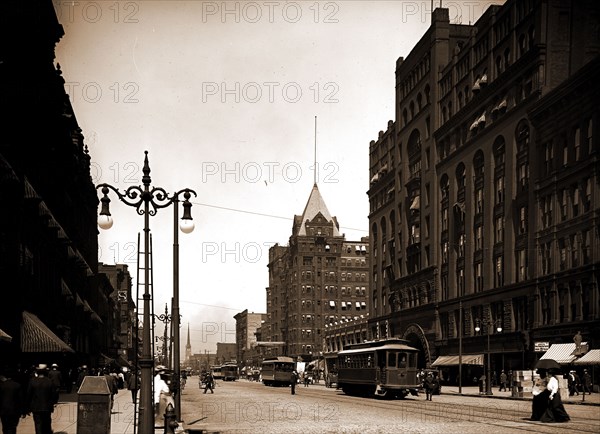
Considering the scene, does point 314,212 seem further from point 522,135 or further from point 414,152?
point 522,135

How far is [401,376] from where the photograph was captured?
4691 cm

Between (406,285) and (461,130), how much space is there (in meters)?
21.6

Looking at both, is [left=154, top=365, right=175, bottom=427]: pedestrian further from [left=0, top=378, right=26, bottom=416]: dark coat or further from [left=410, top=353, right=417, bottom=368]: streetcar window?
[left=410, top=353, right=417, bottom=368]: streetcar window

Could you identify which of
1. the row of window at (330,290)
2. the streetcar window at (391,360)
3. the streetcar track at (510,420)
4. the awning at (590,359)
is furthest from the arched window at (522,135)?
the row of window at (330,290)

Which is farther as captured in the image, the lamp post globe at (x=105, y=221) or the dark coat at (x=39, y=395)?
the lamp post globe at (x=105, y=221)

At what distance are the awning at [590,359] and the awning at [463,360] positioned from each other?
62.8 ft

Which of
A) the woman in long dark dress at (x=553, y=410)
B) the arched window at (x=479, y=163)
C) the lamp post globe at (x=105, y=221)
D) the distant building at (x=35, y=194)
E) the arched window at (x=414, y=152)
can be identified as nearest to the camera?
the lamp post globe at (x=105, y=221)

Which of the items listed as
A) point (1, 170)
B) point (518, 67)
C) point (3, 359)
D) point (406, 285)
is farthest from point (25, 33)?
point (406, 285)

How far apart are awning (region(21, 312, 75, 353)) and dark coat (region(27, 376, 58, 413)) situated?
1662 cm

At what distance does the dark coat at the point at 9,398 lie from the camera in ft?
56.3

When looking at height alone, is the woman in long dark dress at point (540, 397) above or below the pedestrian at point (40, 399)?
below

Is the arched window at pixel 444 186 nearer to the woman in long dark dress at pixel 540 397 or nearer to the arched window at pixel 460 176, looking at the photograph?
the arched window at pixel 460 176

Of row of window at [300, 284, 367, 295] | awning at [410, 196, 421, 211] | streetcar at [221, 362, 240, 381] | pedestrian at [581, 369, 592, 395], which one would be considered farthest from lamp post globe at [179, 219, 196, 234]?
row of window at [300, 284, 367, 295]

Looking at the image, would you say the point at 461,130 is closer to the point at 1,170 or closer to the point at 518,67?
the point at 518,67
